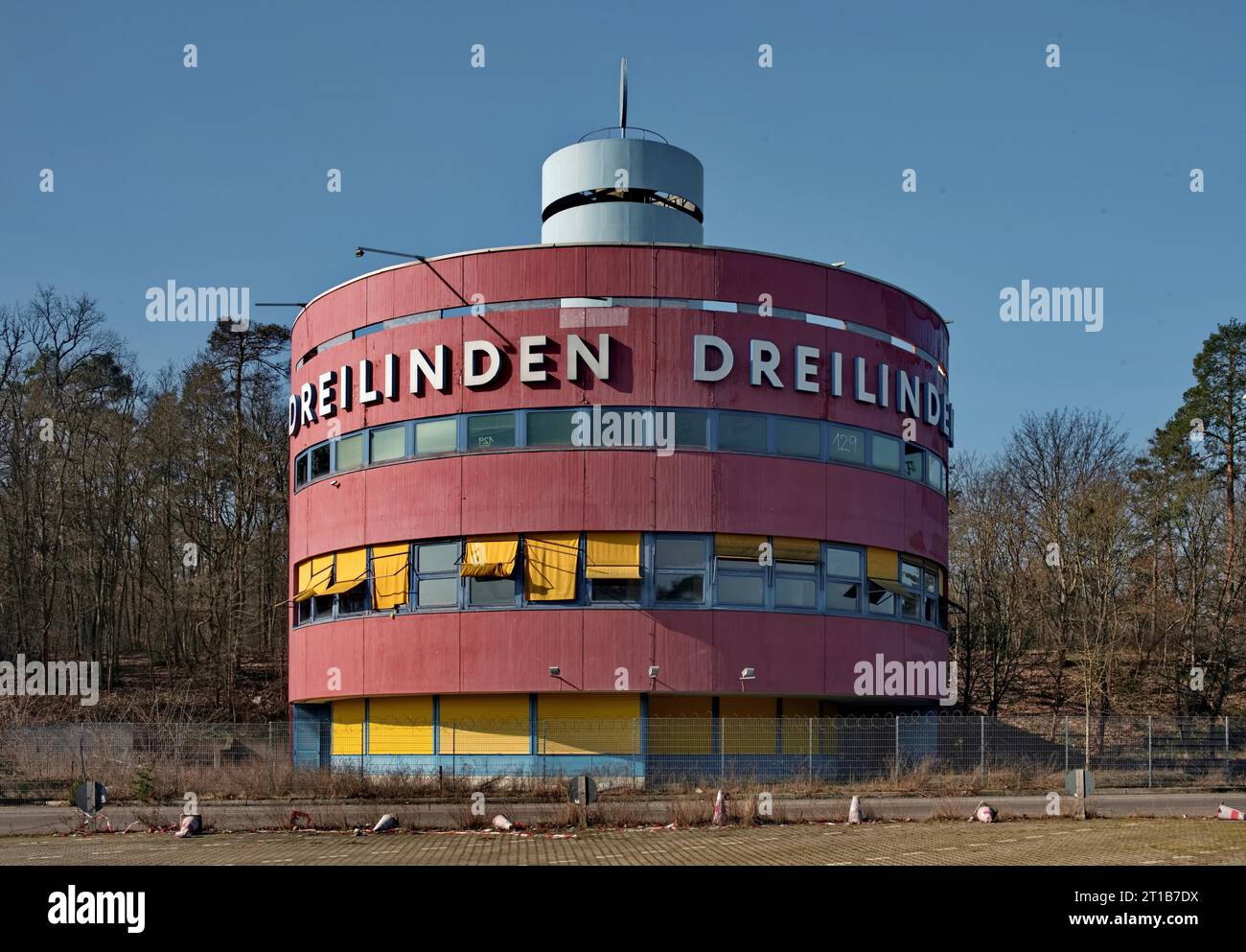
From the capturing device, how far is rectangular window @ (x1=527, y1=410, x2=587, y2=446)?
35594mm

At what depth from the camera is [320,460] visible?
4044 centimetres

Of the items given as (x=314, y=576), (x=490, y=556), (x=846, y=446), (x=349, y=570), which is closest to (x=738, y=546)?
(x=846, y=446)

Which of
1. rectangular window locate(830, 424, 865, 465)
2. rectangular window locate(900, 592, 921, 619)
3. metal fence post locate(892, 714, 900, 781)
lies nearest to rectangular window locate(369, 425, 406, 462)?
rectangular window locate(830, 424, 865, 465)

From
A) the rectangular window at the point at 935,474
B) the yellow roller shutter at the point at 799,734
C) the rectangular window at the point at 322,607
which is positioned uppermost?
the rectangular window at the point at 935,474

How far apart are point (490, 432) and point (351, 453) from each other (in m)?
5.05

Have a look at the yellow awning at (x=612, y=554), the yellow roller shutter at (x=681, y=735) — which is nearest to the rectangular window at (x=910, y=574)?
the yellow roller shutter at (x=681, y=735)

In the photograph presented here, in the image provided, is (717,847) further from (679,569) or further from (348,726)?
(348,726)

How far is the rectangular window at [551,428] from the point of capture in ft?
117

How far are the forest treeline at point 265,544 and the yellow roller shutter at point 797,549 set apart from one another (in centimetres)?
2042

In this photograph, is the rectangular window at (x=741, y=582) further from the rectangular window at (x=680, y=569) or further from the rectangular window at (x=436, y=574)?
the rectangular window at (x=436, y=574)

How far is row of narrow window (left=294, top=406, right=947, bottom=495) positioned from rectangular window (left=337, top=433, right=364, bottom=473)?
0.03 m

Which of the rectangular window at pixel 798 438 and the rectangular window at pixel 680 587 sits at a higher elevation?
the rectangular window at pixel 798 438

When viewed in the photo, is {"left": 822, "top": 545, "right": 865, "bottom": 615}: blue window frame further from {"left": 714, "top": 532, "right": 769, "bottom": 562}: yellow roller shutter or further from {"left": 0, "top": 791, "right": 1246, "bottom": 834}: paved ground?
{"left": 0, "top": 791, "right": 1246, "bottom": 834}: paved ground
